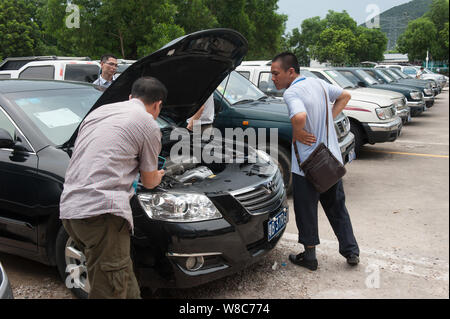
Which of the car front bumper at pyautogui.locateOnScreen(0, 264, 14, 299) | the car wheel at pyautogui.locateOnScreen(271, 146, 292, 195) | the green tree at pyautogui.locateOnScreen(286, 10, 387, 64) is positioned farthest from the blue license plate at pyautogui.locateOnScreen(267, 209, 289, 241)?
the green tree at pyautogui.locateOnScreen(286, 10, 387, 64)

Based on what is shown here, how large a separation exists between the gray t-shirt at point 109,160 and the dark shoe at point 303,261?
1.88m

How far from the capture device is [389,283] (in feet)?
10.8

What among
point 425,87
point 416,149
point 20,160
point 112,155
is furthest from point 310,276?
point 425,87

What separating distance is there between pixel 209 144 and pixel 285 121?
156cm

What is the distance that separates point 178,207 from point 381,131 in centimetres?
572

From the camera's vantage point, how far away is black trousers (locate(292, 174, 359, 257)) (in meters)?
3.45

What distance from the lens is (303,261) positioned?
11.8 ft

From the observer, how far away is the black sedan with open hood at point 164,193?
2.70m

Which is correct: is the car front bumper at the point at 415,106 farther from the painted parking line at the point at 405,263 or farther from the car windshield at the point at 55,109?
the car windshield at the point at 55,109

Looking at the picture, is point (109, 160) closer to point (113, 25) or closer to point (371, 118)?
point (371, 118)

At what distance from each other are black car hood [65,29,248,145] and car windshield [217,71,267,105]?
164 cm

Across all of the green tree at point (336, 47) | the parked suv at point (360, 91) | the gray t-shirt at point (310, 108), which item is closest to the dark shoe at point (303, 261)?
the gray t-shirt at point (310, 108)
